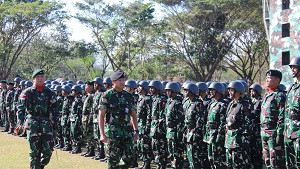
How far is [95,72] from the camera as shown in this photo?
137 ft

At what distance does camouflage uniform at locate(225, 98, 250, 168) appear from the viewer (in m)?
6.47

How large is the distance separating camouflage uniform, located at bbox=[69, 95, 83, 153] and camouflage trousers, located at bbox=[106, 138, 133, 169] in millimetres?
4734

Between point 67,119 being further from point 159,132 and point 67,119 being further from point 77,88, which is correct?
point 159,132

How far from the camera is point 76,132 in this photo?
10.7 m

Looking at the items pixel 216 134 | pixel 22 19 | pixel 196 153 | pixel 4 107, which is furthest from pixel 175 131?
pixel 22 19

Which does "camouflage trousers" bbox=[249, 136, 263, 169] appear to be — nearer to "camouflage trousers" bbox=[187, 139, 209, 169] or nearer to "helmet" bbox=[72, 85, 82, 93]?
"camouflage trousers" bbox=[187, 139, 209, 169]

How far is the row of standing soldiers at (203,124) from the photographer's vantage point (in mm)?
6160

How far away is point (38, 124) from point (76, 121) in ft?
11.9

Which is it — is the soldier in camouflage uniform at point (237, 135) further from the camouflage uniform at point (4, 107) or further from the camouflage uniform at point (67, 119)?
the camouflage uniform at point (4, 107)

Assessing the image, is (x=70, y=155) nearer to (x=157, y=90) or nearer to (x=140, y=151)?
(x=140, y=151)

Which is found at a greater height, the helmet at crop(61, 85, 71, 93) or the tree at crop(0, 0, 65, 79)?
the tree at crop(0, 0, 65, 79)

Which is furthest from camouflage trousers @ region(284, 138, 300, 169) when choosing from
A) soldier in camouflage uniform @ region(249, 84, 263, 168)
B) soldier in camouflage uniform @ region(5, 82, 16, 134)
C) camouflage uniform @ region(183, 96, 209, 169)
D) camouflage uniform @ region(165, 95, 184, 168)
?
soldier in camouflage uniform @ region(5, 82, 16, 134)

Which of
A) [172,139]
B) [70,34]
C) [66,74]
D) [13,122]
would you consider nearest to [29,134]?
[172,139]

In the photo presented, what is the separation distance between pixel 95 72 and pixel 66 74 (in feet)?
41.4
